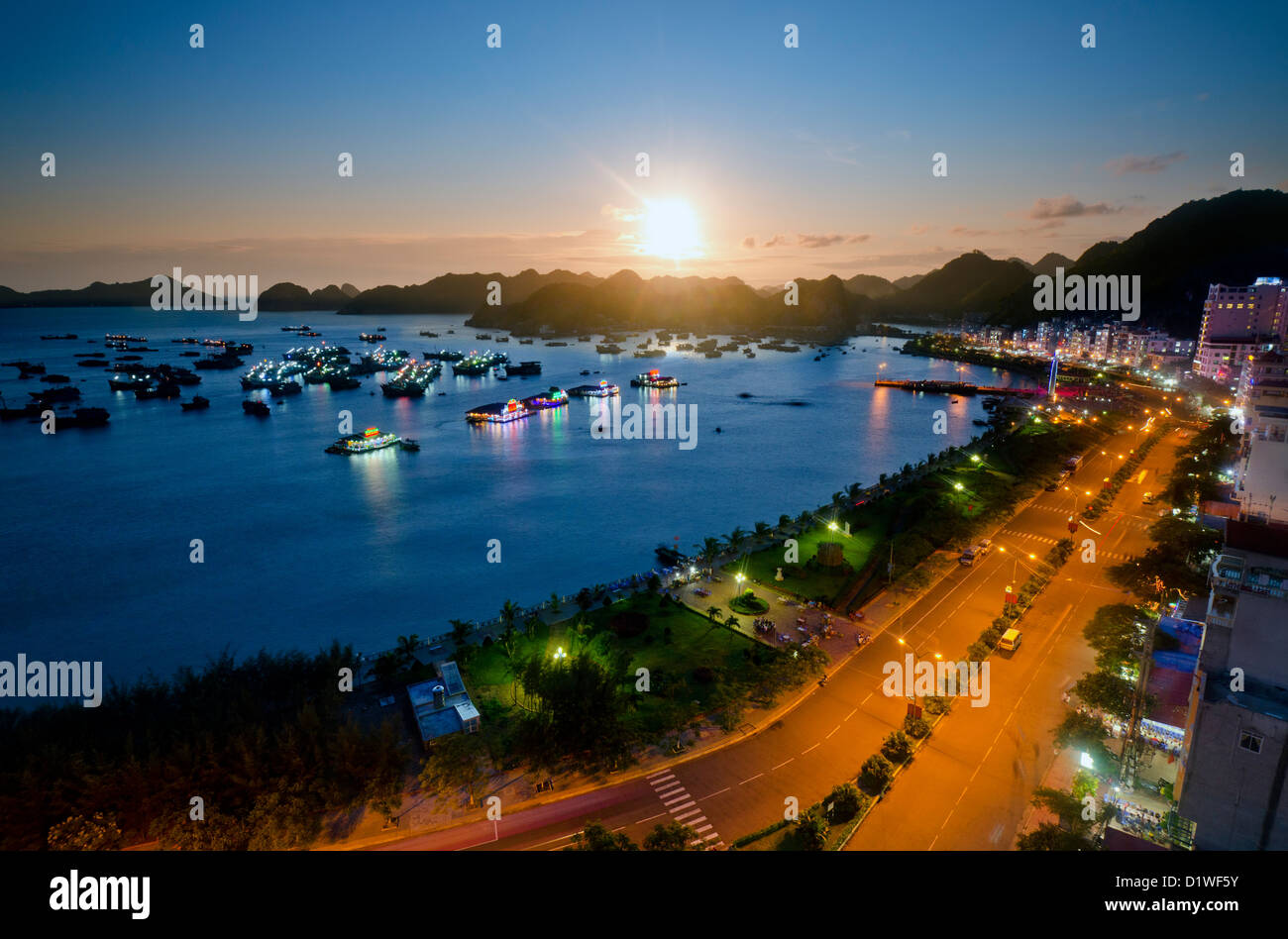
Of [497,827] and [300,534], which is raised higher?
[300,534]

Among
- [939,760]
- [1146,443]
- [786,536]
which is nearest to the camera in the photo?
[939,760]

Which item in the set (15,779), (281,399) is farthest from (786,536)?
(281,399)

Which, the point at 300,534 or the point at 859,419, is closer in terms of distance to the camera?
the point at 300,534

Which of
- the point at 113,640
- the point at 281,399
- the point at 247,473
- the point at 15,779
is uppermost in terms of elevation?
the point at 281,399

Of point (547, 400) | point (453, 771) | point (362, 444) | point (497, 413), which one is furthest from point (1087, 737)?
point (547, 400)

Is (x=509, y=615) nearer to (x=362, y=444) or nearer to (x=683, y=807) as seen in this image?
(x=683, y=807)
